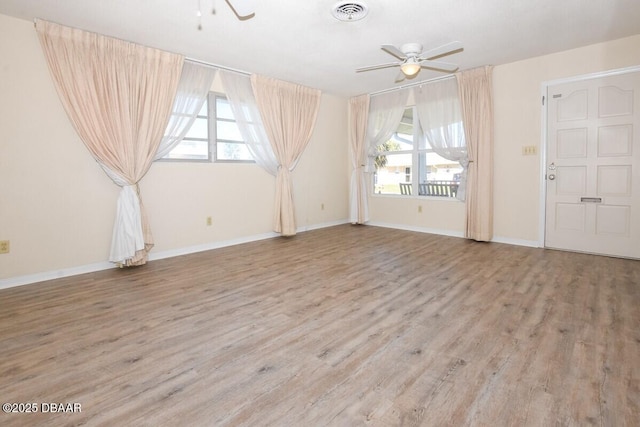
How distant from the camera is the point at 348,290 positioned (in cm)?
308

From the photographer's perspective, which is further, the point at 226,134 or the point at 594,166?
the point at 226,134

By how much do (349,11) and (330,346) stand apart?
2915 millimetres

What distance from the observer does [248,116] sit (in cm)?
506

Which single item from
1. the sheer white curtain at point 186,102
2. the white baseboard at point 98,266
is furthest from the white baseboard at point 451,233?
the sheer white curtain at point 186,102

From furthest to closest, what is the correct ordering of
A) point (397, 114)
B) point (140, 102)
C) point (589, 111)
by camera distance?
1. point (397, 114)
2. point (589, 111)
3. point (140, 102)

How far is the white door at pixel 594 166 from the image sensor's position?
3941mm

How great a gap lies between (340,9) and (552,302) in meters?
3.16

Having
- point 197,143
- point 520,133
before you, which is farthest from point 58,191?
point 520,133

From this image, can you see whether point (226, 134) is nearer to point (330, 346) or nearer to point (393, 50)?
point (393, 50)

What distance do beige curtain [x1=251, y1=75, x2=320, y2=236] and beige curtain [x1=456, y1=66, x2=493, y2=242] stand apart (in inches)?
101

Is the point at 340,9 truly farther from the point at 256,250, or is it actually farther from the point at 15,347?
the point at 15,347

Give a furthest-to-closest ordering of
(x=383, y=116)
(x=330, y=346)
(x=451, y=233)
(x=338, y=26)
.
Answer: (x=383, y=116)
(x=451, y=233)
(x=338, y=26)
(x=330, y=346)

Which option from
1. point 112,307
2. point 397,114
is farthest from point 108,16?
point 397,114

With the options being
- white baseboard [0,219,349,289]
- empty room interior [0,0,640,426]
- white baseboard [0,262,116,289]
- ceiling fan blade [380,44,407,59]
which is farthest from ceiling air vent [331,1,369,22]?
white baseboard [0,262,116,289]
